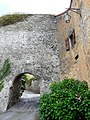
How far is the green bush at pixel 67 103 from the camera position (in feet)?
23.1

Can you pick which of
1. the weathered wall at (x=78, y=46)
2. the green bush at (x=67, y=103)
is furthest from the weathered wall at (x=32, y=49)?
the green bush at (x=67, y=103)

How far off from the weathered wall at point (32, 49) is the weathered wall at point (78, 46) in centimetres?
66

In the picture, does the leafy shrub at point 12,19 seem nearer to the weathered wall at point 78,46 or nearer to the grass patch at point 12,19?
the grass patch at point 12,19

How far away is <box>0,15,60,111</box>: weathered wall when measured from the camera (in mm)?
14281

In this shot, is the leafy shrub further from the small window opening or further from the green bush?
the green bush

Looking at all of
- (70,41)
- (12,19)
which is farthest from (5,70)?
(70,41)

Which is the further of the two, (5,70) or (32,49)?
(32,49)

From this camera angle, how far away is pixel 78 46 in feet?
36.8

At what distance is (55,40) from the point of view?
15.3 meters

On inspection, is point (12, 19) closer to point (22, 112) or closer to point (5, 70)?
point (5, 70)

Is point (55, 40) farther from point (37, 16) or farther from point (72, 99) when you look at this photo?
point (72, 99)

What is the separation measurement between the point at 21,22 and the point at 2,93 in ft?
16.3

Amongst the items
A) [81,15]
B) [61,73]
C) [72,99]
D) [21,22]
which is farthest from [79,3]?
[21,22]

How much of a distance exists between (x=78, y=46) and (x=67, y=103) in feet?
15.0
